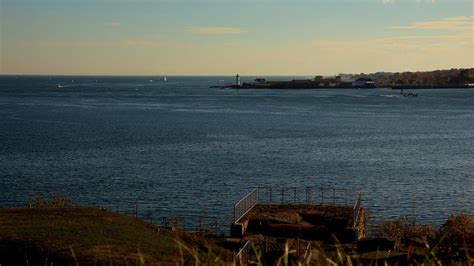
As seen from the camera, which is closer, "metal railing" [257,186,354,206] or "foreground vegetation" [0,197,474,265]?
"foreground vegetation" [0,197,474,265]

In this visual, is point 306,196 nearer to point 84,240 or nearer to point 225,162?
point 225,162

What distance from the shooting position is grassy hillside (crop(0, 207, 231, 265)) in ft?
75.6

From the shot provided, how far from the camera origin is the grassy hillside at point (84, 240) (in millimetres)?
23031

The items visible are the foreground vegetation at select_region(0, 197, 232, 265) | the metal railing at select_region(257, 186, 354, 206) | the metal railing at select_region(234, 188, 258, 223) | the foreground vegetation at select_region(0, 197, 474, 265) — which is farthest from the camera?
the metal railing at select_region(257, 186, 354, 206)

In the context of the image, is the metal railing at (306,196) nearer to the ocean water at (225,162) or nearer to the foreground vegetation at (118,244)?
the ocean water at (225,162)

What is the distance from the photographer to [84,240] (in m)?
25.1

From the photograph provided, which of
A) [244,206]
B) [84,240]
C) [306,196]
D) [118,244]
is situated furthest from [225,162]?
[84,240]

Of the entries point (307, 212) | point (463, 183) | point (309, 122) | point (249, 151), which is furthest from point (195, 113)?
point (307, 212)

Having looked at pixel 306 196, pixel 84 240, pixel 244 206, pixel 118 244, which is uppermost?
pixel 84 240

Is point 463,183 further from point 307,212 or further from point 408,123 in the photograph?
point 408,123

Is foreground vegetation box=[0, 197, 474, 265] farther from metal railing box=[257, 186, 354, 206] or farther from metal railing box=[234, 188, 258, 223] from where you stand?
metal railing box=[257, 186, 354, 206]

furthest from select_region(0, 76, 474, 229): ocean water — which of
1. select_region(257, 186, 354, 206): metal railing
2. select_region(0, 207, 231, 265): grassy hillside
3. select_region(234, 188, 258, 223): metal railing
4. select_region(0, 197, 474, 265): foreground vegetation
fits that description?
select_region(0, 207, 231, 265): grassy hillside

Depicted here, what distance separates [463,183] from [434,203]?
9246 mm

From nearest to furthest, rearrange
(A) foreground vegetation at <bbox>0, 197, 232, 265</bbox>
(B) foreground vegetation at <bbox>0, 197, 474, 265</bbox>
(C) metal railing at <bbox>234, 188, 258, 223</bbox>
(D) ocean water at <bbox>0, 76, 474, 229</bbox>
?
1. (B) foreground vegetation at <bbox>0, 197, 474, 265</bbox>
2. (A) foreground vegetation at <bbox>0, 197, 232, 265</bbox>
3. (C) metal railing at <bbox>234, 188, 258, 223</bbox>
4. (D) ocean water at <bbox>0, 76, 474, 229</bbox>
